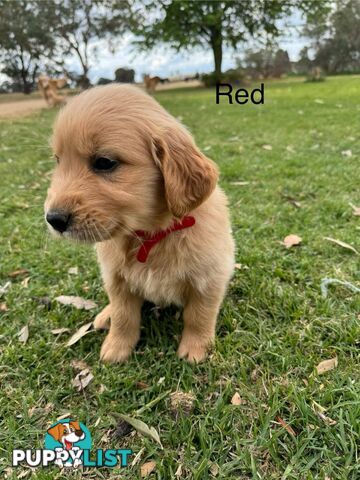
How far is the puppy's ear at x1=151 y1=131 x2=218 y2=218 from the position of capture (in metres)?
1.44

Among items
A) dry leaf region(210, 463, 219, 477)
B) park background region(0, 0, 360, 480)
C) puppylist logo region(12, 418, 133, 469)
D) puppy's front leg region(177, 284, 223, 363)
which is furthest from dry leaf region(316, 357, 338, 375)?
puppylist logo region(12, 418, 133, 469)

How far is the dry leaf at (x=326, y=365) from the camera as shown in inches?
64.1

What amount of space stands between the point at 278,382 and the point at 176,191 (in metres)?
0.84

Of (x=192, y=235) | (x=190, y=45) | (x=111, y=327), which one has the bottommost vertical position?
(x=111, y=327)

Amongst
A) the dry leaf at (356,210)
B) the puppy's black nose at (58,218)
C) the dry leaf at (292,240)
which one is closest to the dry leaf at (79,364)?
the puppy's black nose at (58,218)

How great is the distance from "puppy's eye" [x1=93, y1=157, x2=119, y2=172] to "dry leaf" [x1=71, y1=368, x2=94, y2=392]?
0.88 metres

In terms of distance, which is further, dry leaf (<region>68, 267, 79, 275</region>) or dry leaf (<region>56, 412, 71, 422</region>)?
dry leaf (<region>68, 267, 79, 275</region>)

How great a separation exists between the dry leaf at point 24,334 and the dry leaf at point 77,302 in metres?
0.24

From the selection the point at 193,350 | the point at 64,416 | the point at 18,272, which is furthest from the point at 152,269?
the point at 18,272

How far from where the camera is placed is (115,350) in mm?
1797

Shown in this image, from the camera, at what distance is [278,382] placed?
5.24ft

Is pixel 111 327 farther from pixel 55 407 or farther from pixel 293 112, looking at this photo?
pixel 293 112

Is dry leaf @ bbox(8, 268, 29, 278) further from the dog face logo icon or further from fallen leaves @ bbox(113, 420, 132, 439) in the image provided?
fallen leaves @ bbox(113, 420, 132, 439)

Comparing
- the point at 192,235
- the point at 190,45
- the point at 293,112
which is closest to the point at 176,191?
the point at 192,235
